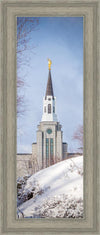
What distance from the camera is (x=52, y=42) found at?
2436 mm

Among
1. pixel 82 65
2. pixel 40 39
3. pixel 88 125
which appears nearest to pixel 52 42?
pixel 40 39

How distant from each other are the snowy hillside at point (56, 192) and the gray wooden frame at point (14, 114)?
0.18 feet

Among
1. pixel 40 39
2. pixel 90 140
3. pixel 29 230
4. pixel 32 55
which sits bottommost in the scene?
pixel 29 230

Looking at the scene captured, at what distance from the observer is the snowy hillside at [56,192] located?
7.57 feet

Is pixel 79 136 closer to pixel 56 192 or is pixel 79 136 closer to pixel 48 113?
pixel 48 113

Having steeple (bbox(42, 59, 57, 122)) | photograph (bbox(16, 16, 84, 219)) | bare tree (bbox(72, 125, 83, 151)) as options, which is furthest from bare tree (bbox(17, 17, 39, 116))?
bare tree (bbox(72, 125, 83, 151))

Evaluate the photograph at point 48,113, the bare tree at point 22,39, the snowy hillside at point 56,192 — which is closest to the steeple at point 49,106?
the photograph at point 48,113

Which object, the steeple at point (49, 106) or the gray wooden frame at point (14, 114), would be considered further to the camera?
the steeple at point (49, 106)

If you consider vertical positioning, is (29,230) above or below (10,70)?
below

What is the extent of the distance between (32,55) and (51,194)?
1.23 m

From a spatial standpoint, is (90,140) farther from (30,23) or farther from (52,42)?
(30,23)

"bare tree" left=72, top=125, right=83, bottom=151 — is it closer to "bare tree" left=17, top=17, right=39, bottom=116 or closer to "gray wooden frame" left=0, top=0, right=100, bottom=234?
"gray wooden frame" left=0, top=0, right=100, bottom=234

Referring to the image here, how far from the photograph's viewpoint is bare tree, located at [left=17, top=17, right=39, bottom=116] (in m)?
2.38

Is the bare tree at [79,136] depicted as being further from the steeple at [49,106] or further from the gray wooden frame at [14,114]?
the steeple at [49,106]
